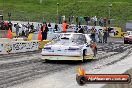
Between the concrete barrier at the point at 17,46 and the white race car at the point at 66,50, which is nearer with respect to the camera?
the white race car at the point at 66,50

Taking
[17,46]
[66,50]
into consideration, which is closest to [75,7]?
[17,46]

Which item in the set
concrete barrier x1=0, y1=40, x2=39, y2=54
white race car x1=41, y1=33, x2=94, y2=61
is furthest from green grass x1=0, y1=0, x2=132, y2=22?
white race car x1=41, y1=33, x2=94, y2=61

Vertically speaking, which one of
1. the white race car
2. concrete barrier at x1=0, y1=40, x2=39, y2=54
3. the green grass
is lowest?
concrete barrier at x1=0, y1=40, x2=39, y2=54

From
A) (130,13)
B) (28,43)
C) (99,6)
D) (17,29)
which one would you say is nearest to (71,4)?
(99,6)

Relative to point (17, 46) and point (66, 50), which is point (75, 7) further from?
point (66, 50)

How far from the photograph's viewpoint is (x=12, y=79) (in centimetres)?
1341

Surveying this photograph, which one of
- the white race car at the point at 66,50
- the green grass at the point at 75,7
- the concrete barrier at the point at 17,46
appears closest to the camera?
the white race car at the point at 66,50

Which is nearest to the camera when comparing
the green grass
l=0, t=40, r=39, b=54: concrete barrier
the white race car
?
the white race car

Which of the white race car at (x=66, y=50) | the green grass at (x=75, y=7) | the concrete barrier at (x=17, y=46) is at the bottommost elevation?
the concrete barrier at (x=17, y=46)

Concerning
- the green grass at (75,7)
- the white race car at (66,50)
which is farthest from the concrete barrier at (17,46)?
the green grass at (75,7)

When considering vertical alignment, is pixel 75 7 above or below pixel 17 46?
above

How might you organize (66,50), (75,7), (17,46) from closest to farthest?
(66,50)
(17,46)
(75,7)

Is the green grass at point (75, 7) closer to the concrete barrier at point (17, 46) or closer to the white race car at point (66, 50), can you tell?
the concrete barrier at point (17, 46)

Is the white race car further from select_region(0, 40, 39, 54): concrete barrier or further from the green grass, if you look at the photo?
the green grass
